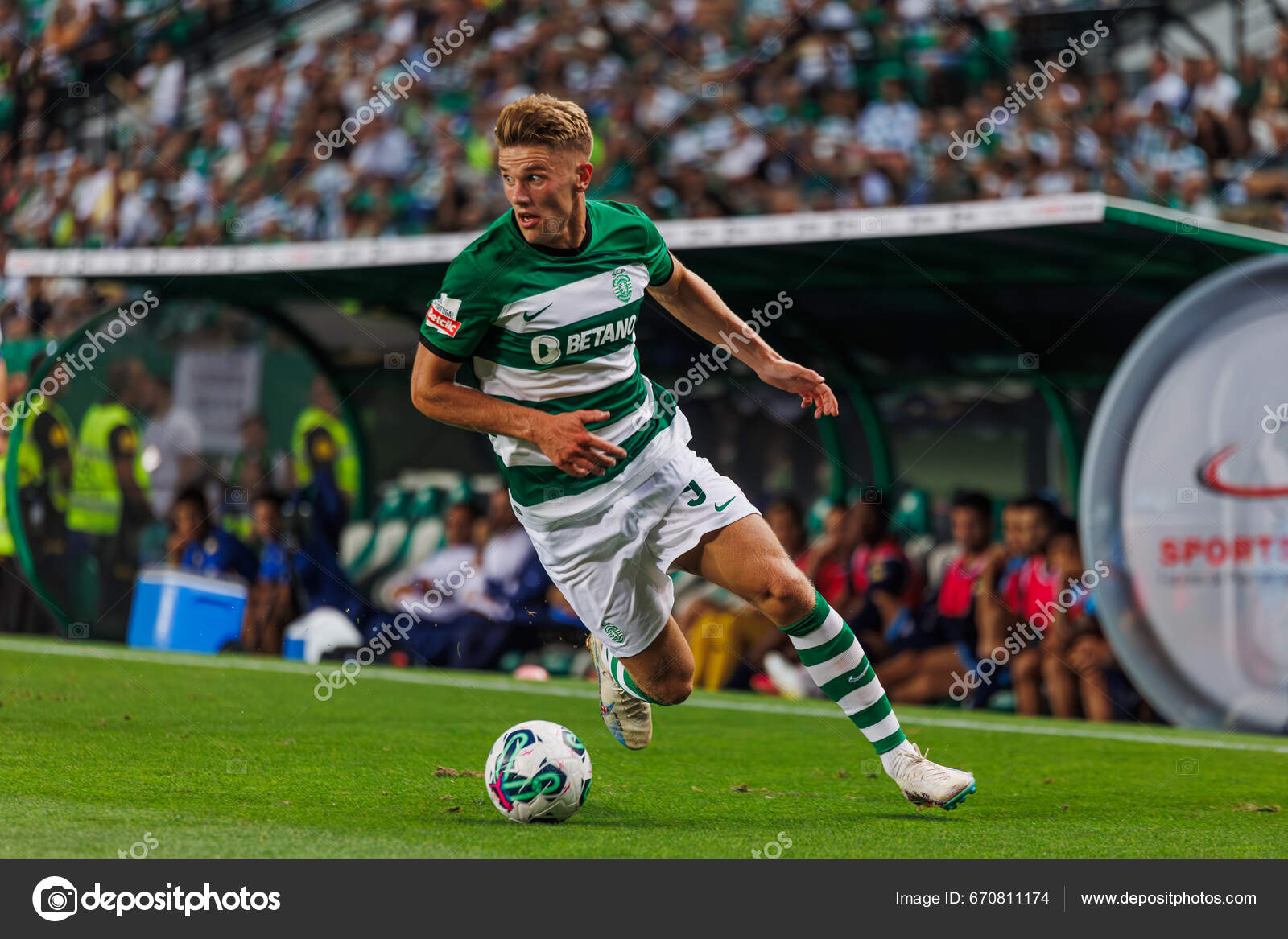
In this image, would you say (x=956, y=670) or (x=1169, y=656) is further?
(x=956, y=670)

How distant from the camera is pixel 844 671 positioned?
5.19 m

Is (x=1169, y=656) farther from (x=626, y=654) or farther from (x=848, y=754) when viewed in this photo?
(x=626, y=654)

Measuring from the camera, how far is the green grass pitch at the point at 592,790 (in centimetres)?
454

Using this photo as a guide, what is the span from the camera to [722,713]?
8945mm

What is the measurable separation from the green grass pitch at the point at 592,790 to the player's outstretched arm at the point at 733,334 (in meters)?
1.41

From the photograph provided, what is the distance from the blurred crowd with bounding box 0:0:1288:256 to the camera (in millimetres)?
11352

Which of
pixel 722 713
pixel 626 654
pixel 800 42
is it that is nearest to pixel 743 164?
pixel 800 42

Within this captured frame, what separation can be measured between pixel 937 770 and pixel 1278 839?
3.39 ft

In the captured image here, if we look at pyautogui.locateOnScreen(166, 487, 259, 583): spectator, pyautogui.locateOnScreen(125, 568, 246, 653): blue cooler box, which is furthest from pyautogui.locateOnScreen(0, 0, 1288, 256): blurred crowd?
pyautogui.locateOnScreen(125, 568, 246, 653): blue cooler box

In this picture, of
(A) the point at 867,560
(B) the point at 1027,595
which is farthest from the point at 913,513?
(B) the point at 1027,595

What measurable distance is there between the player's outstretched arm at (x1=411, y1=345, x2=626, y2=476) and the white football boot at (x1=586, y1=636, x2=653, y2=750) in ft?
4.38

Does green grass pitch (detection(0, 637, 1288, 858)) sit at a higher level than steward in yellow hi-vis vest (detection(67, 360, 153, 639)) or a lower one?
lower

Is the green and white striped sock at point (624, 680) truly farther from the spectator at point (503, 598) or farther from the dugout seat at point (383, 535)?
the dugout seat at point (383, 535)

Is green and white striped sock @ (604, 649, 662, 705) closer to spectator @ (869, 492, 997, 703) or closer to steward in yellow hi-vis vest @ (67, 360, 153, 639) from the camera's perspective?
spectator @ (869, 492, 997, 703)
